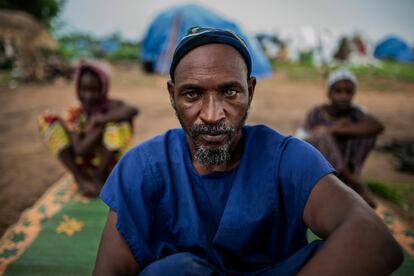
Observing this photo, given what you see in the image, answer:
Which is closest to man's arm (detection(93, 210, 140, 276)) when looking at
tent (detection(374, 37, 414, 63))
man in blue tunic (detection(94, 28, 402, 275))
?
man in blue tunic (detection(94, 28, 402, 275))

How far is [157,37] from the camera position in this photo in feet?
37.5

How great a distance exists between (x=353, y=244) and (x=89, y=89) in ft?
9.81

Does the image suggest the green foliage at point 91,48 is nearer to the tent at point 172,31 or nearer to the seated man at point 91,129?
the tent at point 172,31

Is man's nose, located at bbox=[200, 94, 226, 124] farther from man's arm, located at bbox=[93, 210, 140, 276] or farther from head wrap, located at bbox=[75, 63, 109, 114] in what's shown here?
head wrap, located at bbox=[75, 63, 109, 114]

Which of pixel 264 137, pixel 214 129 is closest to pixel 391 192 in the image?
pixel 264 137

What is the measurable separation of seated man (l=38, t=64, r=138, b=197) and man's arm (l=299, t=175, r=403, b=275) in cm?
263

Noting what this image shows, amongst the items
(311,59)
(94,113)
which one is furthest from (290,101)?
(311,59)

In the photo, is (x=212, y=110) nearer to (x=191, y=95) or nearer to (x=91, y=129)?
(x=191, y=95)

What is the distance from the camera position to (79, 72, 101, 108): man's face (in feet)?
11.0

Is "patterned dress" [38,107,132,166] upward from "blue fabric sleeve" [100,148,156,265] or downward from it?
downward

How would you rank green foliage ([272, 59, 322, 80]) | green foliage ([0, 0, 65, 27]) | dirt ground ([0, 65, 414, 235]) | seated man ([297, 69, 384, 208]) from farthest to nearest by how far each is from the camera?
green foliage ([0, 0, 65, 27])
green foliage ([272, 59, 322, 80])
dirt ground ([0, 65, 414, 235])
seated man ([297, 69, 384, 208])

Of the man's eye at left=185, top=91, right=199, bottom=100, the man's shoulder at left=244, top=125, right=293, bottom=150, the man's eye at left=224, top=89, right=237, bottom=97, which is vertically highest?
the man's eye at left=224, top=89, right=237, bottom=97

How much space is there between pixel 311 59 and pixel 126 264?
2087 centimetres

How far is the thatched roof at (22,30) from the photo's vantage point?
37.3 feet
